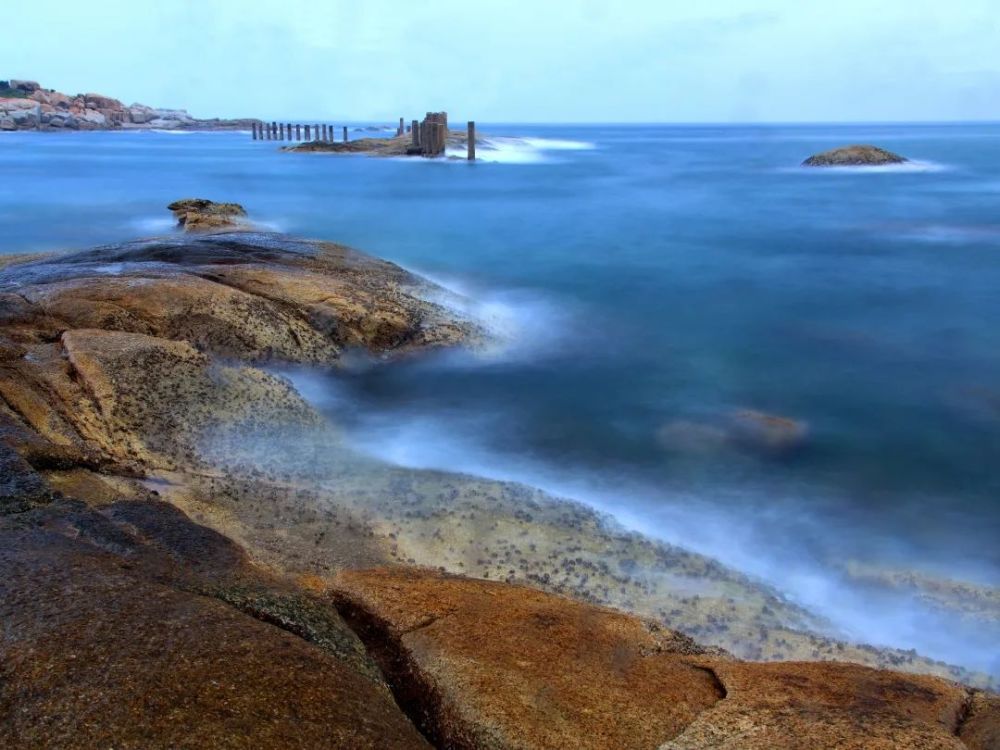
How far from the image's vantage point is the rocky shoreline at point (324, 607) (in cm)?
328

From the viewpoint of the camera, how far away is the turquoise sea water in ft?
27.8

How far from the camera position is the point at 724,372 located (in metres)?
13.6

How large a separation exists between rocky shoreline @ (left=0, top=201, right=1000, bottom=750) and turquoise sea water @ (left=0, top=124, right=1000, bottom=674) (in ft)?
3.08

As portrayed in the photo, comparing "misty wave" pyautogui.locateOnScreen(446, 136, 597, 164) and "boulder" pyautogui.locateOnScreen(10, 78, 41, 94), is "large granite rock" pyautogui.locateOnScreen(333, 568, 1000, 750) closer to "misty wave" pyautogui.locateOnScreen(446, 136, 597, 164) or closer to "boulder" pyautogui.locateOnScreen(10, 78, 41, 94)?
"misty wave" pyautogui.locateOnScreen(446, 136, 597, 164)

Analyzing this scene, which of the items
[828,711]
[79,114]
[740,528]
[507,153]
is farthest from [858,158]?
[79,114]

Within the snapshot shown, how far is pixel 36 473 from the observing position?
219 inches

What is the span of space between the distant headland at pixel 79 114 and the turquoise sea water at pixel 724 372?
106 meters

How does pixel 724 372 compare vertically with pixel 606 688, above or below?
below

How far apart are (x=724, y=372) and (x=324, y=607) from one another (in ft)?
34.1

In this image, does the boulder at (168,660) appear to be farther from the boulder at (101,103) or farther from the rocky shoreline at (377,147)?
the boulder at (101,103)

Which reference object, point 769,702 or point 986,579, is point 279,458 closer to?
point 769,702

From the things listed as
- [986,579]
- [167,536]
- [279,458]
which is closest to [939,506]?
[986,579]

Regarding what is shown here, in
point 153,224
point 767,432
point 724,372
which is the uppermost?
point 153,224

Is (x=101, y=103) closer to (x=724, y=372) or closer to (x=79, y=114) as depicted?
(x=79, y=114)
